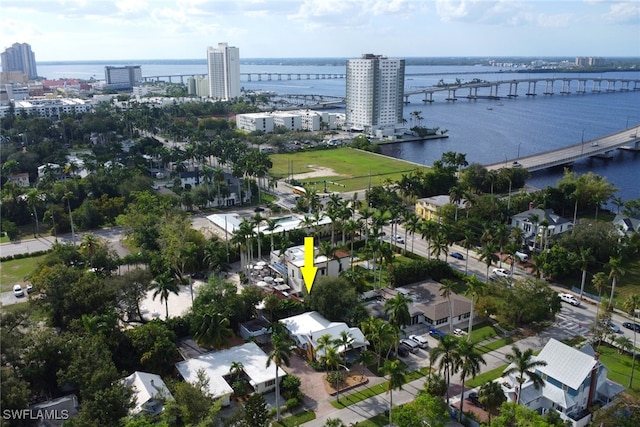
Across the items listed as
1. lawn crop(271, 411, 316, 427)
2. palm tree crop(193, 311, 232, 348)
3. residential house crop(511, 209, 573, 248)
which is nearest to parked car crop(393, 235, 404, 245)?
residential house crop(511, 209, 573, 248)

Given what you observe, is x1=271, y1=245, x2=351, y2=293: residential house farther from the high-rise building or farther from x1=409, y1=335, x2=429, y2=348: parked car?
the high-rise building

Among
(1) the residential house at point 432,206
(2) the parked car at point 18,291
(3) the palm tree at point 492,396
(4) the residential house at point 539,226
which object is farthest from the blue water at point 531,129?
(2) the parked car at point 18,291

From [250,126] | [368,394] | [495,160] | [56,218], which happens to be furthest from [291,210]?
[250,126]

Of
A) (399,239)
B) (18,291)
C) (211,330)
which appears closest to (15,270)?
(18,291)

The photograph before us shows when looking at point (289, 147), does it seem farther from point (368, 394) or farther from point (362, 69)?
point (368, 394)

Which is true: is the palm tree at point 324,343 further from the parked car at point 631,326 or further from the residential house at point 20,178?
the residential house at point 20,178

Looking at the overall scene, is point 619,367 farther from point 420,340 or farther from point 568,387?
point 420,340
